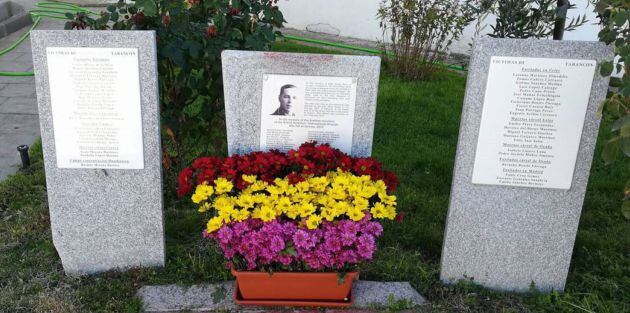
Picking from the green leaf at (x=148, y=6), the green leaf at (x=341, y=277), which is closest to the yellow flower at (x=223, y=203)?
the green leaf at (x=341, y=277)

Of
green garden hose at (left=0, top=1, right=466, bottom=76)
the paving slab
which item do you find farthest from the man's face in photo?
green garden hose at (left=0, top=1, right=466, bottom=76)

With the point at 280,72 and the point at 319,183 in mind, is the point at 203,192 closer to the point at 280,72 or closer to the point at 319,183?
the point at 319,183

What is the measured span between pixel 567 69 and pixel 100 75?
6.96ft

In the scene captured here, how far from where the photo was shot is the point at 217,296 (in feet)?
9.29

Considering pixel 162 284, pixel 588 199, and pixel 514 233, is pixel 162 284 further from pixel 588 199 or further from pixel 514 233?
pixel 588 199

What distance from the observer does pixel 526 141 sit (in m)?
2.80

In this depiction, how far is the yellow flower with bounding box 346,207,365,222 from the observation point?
2.66 m

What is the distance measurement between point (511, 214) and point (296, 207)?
1078 mm

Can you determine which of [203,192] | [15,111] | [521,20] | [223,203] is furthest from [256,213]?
[15,111]

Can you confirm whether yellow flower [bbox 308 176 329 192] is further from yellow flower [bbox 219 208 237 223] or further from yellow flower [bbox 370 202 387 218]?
yellow flower [bbox 219 208 237 223]

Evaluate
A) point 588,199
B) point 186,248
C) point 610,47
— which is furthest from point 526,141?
point 186,248

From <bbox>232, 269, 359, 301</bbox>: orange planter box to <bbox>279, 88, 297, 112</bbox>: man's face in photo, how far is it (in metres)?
0.84

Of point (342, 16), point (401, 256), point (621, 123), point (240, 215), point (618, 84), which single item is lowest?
point (401, 256)

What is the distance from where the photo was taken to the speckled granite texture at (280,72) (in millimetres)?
2951
